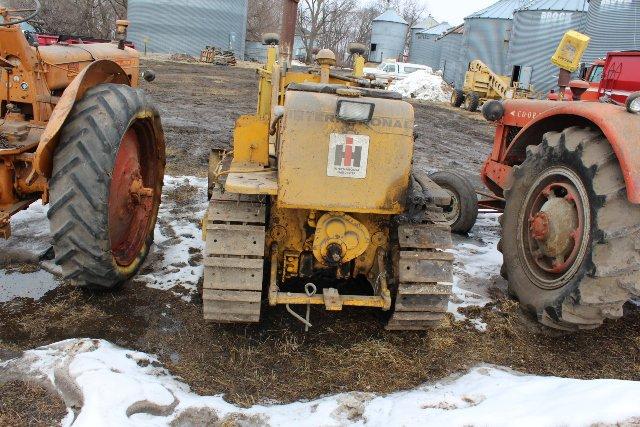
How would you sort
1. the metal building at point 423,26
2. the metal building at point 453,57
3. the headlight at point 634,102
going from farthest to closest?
the metal building at point 423,26, the metal building at point 453,57, the headlight at point 634,102

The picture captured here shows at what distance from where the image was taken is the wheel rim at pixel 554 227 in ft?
14.0

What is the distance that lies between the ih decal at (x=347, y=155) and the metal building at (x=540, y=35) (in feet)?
95.2

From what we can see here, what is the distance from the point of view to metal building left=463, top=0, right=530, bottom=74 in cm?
3588

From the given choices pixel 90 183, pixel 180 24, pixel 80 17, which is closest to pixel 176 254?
pixel 90 183

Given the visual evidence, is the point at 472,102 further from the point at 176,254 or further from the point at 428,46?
the point at 428,46

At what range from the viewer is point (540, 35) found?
31.9 m

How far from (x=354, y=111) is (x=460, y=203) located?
145 inches

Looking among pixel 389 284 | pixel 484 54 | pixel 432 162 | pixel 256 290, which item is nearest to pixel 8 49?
pixel 256 290

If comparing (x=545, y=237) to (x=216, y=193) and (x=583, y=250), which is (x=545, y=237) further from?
(x=216, y=193)

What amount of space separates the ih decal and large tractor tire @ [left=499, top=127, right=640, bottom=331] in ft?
5.52

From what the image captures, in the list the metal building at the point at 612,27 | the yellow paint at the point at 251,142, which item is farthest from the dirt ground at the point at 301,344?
the metal building at the point at 612,27

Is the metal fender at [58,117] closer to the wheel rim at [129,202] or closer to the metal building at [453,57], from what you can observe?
the wheel rim at [129,202]

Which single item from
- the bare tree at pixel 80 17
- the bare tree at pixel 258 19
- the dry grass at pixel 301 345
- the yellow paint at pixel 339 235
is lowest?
the dry grass at pixel 301 345

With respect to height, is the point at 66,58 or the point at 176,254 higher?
the point at 66,58
